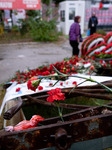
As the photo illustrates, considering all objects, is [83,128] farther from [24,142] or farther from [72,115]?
[24,142]

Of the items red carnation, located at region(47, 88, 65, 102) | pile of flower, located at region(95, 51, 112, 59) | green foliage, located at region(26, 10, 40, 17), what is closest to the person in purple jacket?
pile of flower, located at region(95, 51, 112, 59)

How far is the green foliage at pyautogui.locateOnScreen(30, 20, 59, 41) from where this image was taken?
12.5 m

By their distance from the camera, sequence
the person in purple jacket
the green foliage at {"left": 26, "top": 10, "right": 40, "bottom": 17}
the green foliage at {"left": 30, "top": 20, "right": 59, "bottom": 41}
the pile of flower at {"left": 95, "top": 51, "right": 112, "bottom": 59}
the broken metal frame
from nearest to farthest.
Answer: the broken metal frame → the pile of flower at {"left": 95, "top": 51, "right": 112, "bottom": 59} → the person in purple jacket → the green foliage at {"left": 30, "top": 20, "right": 59, "bottom": 41} → the green foliage at {"left": 26, "top": 10, "right": 40, "bottom": 17}

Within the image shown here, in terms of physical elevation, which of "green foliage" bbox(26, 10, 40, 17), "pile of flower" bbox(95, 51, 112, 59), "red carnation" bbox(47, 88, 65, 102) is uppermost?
"green foliage" bbox(26, 10, 40, 17)

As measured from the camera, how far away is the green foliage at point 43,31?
12539 millimetres

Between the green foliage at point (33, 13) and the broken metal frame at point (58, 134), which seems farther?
the green foliage at point (33, 13)

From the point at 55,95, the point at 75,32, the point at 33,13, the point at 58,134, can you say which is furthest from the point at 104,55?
the point at 33,13

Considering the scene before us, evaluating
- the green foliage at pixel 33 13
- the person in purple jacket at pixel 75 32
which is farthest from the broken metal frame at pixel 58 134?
the green foliage at pixel 33 13

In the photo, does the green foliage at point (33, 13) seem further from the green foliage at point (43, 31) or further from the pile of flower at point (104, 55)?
the pile of flower at point (104, 55)

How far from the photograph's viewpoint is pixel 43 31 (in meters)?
12.7

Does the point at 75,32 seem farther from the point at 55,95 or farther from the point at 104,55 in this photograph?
the point at 55,95

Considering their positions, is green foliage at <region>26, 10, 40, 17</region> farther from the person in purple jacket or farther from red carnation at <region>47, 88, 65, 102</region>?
red carnation at <region>47, 88, 65, 102</region>

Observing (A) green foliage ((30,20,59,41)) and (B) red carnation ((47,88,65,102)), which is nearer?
(B) red carnation ((47,88,65,102))

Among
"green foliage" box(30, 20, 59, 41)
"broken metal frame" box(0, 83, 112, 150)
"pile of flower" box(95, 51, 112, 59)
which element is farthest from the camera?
"green foliage" box(30, 20, 59, 41)
